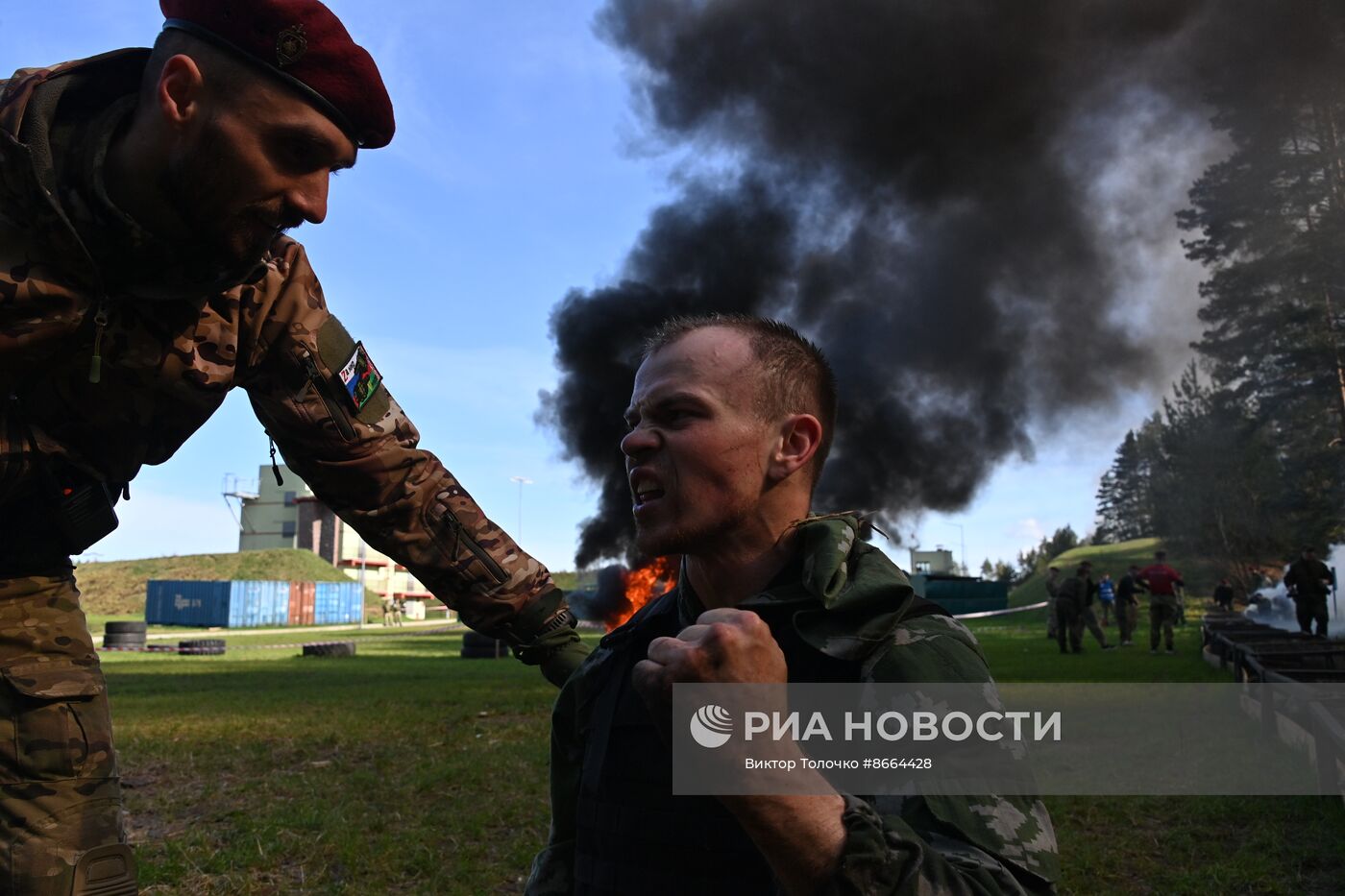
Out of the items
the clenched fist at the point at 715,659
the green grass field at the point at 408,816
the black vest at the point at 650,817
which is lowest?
the green grass field at the point at 408,816

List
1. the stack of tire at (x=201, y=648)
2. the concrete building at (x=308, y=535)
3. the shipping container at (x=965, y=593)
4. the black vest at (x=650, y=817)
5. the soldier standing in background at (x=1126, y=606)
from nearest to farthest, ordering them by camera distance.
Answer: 1. the black vest at (x=650, y=817)
2. the soldier standing in background at (x=1126, y=606)
3. the stack of tire at (x=201, y=648)
4. the shipping container at (x=965, y=593)
5. the concrete building at (x=308, y=535)

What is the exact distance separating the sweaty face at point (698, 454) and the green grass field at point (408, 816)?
2.99m

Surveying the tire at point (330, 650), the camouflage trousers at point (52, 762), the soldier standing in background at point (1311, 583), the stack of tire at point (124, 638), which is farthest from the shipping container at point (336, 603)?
the camouflage trousers at point (52, 762)

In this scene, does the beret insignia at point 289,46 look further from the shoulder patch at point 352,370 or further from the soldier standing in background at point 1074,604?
the soldier standing in background at point 1074,604

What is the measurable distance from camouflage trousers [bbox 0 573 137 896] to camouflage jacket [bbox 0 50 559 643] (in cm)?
37

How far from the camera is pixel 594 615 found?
76.6 feet

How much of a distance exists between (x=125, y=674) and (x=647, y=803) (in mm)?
18066

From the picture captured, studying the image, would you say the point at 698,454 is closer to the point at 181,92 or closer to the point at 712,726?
the point at 712,726

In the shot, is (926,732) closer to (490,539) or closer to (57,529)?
(490,539)

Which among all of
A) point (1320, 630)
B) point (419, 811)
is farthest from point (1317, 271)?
point (419, 811)

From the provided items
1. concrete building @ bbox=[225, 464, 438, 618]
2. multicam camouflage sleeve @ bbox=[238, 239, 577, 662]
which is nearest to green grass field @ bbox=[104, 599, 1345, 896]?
multicam camouflage sleeve @ bbox=[238, 239, 577, 662]

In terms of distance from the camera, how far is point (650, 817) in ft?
6.06

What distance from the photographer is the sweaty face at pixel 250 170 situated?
2.20 meters

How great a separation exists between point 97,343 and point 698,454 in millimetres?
1496
